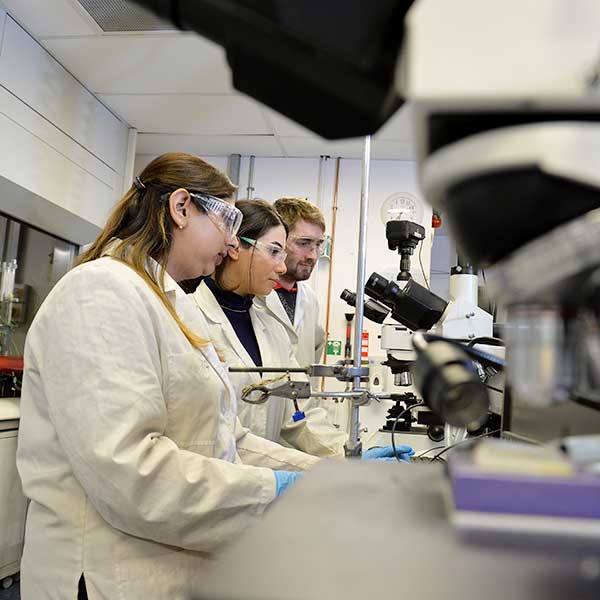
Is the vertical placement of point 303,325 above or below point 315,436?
above

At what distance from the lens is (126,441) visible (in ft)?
3.01

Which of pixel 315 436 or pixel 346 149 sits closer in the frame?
pixel 315 436

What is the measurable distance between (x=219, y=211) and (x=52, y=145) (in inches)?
79.6

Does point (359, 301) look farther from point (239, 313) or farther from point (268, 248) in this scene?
point (239, 313)

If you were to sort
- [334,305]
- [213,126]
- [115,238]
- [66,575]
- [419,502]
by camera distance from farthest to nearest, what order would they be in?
[334,305] < [213,126] < [115,238] < [66,575] < [419,502]

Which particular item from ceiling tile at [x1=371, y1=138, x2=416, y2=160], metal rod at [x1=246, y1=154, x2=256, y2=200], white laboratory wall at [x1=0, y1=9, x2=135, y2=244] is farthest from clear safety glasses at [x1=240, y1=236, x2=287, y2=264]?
metal rod at [x1=246, y1=154, x2=256, y2=200]

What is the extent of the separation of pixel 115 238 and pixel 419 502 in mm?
953

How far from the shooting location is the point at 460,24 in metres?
0.37

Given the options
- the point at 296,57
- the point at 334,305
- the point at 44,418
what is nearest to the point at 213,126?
the point at 334,305

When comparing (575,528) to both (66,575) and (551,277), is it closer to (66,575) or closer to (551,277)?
(551,277)

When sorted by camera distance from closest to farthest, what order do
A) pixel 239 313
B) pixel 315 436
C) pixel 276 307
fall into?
pixel 315 436, pixel 239 313, pixel 276 307

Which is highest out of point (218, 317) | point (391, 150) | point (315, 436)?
point (391, 150)

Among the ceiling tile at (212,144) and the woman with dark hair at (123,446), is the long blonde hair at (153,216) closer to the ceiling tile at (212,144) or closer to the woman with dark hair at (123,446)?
the woman with dark hair at (123,446)

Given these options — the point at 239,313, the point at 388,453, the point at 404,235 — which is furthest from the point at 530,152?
the point at 239,313
